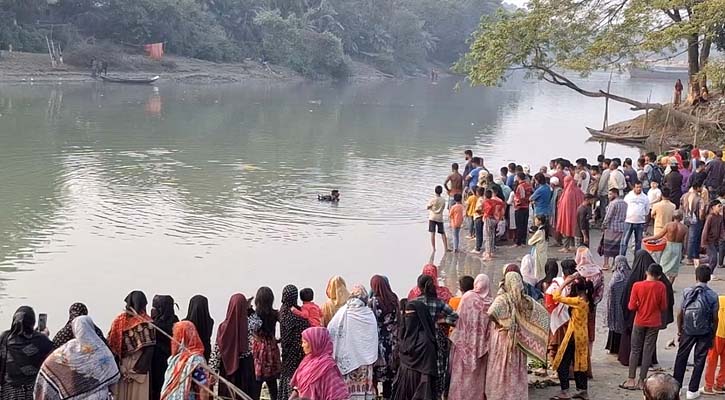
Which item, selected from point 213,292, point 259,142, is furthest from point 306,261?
point 259,142

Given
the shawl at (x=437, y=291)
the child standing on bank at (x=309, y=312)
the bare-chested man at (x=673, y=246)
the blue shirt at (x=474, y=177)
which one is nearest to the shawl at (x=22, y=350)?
Result: the child standing on bank at (x=309, y=312)

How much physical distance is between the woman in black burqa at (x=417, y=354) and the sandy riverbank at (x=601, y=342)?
1.18m

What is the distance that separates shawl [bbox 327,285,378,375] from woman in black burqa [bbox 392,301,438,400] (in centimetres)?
30

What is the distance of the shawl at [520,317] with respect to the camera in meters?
6.67

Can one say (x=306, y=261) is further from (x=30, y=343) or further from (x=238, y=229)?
(x=30, y=343)

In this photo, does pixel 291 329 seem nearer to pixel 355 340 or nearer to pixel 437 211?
pixel 355 340

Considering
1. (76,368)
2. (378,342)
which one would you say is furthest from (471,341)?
(76,368)

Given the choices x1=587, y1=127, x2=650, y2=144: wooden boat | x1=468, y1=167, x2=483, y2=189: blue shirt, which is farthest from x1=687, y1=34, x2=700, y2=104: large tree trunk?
x1=468, y1=167, x2=483, y2=189: blue shirt

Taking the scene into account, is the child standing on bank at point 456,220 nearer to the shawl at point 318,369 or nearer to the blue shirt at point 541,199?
the blue shirt at point 541,199

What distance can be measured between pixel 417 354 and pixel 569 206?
7408 millimetres

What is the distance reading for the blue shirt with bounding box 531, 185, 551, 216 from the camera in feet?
43.8

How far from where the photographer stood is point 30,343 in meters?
5.89

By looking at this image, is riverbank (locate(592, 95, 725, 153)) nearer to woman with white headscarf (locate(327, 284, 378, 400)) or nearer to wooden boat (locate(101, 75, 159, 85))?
woman with white headscarf (locate(327, 284, 378, 400))

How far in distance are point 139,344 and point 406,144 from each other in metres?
24.5
